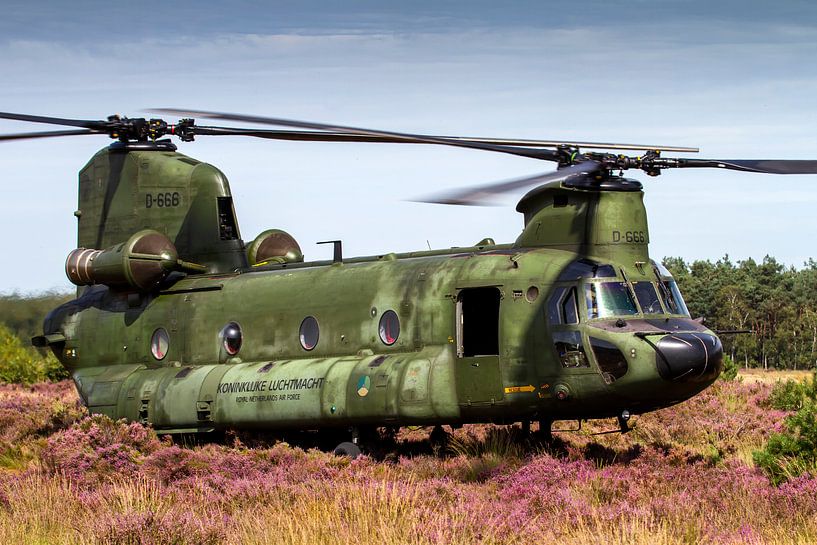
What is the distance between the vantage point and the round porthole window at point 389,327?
16.1m

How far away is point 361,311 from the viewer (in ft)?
54.3

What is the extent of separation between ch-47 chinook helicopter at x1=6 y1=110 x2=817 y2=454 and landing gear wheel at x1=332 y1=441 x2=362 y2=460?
22cm

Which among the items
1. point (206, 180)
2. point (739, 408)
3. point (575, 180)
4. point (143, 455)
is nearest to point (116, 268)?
point (206, 180)

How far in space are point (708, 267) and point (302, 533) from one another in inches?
3295

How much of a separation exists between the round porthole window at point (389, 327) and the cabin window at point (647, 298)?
12.1ft

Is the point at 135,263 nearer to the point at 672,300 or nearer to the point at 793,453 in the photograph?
the point at 672,300

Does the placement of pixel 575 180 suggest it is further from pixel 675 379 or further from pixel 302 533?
pixel 302 533

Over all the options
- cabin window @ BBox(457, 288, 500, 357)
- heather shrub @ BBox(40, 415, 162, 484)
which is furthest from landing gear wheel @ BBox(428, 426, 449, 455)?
heather shrub @ BBox(40, 415, 162, 484)

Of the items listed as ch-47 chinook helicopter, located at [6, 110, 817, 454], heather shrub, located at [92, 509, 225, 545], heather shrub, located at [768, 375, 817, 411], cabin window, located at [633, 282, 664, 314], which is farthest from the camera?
heather shrub, located at [768, 375, 817, 411]

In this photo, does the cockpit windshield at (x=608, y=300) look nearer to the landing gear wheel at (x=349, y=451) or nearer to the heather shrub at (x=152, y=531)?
the landing gear wheel at (x=349, y=451)

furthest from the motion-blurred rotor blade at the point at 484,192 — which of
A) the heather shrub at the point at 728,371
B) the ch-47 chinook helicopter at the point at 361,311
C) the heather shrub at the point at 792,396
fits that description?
the heather shrub at the point at 728,371

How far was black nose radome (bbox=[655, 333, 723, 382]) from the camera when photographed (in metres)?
13.7

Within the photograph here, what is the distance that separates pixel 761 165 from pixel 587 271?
2719 mm

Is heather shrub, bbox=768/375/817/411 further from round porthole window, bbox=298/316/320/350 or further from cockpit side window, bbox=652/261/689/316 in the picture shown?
round porthole window, bbox=298/316/320/350
